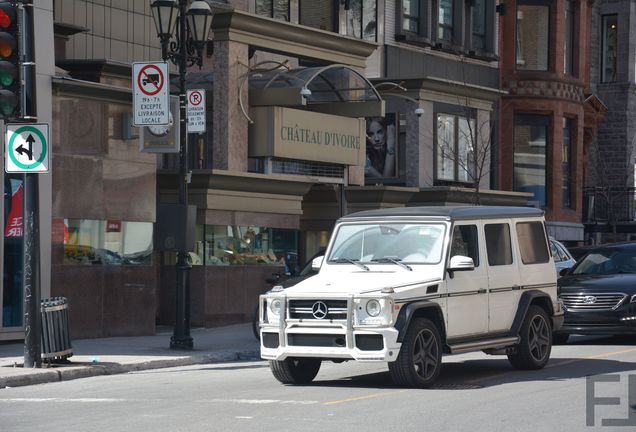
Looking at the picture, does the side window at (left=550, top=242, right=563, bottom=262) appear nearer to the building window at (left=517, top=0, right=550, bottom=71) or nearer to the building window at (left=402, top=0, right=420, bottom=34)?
the building window at (left=402, top=0, right=420, bottom=34)

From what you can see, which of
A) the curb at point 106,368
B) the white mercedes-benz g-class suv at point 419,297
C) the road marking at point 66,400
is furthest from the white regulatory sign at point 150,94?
the road marking at point 66,400

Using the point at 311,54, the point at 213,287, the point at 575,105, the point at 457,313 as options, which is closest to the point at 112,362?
the point at 457,313

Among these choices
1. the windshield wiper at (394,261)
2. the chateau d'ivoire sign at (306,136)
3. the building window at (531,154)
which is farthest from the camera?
the building window at (531,154)

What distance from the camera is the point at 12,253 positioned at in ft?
71.4

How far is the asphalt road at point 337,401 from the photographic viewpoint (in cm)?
1184

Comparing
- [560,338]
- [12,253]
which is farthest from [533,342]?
[12,253]

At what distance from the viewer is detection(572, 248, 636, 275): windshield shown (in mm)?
22391

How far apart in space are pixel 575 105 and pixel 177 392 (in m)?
27.6

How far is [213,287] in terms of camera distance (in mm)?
26016

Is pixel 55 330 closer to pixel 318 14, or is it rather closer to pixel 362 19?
pixel 318 14

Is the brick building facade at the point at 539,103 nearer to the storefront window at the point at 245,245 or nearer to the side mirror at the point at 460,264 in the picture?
the storefront window at the point at 245,245

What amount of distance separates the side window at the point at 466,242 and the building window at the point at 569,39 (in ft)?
83.1

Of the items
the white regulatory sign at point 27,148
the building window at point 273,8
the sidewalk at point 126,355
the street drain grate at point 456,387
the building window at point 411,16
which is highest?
the building window at point 411,16

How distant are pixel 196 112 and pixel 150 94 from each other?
3339 millimetres
